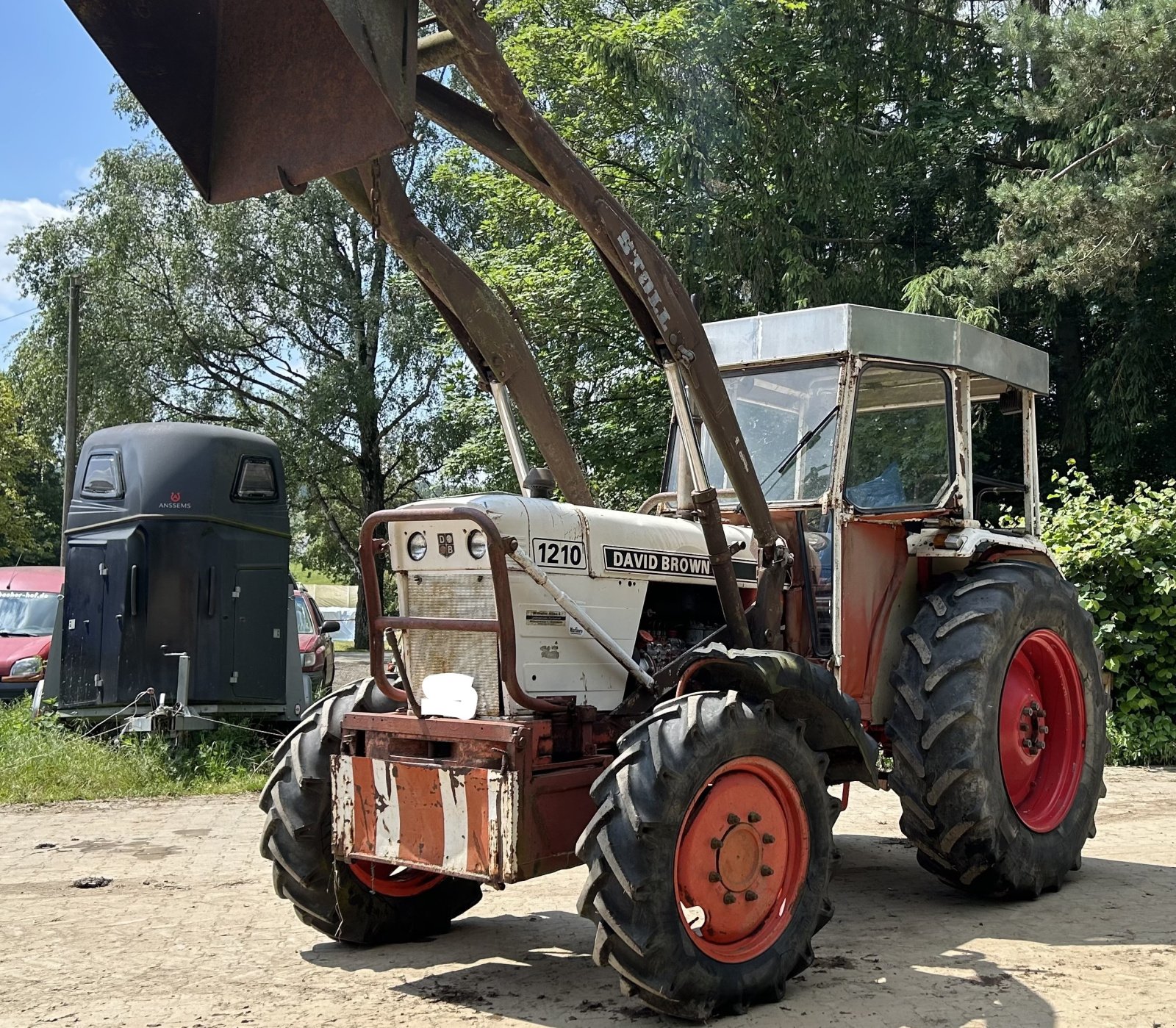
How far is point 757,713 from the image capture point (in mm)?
5008

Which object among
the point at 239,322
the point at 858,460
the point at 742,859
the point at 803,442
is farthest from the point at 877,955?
the point at 239,322

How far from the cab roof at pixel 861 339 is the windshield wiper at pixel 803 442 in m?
0.31

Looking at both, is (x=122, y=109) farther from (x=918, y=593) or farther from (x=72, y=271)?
(x=918, y=593)

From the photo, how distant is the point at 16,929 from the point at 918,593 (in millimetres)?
4864

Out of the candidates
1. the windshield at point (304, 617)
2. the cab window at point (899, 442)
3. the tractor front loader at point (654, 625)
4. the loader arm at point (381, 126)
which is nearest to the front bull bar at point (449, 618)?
the tractor front loader at point (654, 625)

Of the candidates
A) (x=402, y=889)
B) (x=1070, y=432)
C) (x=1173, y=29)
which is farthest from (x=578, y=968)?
(x=1070, y=432)

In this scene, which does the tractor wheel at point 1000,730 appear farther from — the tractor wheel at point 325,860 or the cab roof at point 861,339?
the tractor wheel at point 325,860

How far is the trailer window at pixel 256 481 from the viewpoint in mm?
11758

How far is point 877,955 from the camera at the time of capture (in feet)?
18.2

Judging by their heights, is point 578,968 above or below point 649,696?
below

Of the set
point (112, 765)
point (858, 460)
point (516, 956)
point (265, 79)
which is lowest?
point (516, 956)

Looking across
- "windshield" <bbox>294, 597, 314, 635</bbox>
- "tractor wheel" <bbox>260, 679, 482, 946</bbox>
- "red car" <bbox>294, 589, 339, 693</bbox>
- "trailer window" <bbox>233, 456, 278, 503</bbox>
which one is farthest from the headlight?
"tractor wheel" <bbox>260, 679, 482, 946</bbox>

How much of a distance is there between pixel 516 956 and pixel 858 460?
9.72 ft

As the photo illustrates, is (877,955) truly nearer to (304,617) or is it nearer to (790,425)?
(790,425)
